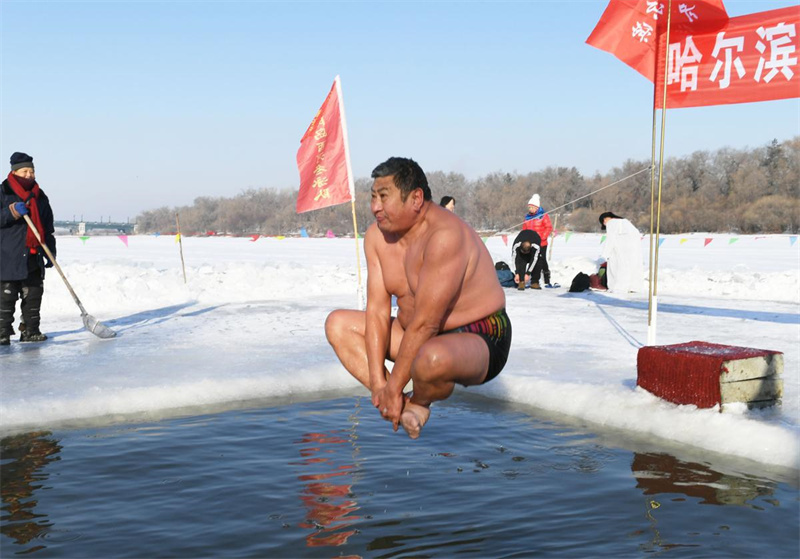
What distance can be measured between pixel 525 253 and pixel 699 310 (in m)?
3.91

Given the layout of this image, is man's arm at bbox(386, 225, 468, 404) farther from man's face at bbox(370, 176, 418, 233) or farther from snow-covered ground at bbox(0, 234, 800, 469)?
snow-covered ground at bbox(0, 234, 800, 469)

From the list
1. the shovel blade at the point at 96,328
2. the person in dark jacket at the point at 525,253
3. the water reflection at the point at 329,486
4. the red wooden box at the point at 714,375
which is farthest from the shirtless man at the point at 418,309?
the person in dark jacket at the point at 525,253

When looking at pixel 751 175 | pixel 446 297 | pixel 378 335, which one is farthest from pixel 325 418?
pixel 751 175

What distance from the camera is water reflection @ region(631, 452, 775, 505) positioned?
446 centimetres

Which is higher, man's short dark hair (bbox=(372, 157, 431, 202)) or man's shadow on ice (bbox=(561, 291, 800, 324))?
man's short dark hair (bbox=(372, 157, 431, 202))

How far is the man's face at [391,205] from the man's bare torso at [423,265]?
10 centimetres

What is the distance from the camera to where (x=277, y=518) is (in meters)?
4.16

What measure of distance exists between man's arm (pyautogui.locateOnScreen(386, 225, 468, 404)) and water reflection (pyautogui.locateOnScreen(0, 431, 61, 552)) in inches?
76.2

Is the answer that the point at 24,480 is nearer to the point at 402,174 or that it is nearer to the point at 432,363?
the point at 432,363

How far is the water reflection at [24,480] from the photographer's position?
402 centimetres

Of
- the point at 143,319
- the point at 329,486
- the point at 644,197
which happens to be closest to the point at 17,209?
the point at 143,319

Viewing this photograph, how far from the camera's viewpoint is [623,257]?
1538 centimetres

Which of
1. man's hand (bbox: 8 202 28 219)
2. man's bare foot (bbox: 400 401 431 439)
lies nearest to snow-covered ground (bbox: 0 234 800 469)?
man's hand (bbox: 8 202 28 219)

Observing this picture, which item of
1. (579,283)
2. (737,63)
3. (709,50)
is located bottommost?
(579,283)
